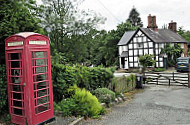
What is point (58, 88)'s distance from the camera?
23.0 feet

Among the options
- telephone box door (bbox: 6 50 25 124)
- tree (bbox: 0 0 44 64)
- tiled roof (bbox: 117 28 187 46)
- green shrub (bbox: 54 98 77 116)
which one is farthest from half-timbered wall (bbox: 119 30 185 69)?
telephone box door (bbox: 6 50 25 124)

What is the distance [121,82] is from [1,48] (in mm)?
7486

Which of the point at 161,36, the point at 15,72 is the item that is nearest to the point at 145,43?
the point at 161,36

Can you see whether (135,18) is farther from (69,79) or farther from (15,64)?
(15,64)

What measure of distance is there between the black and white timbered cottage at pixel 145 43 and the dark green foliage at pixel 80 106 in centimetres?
2402

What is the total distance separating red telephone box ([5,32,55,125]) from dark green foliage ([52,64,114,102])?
3.99 feet

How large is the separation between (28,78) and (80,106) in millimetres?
2351

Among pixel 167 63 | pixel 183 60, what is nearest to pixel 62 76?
pixel 183 60

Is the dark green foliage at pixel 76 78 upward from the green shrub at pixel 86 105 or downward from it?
upward

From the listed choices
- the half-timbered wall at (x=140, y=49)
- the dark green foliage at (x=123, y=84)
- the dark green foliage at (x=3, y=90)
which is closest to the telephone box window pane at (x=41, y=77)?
the dark green foliage at (x=3, y=90)

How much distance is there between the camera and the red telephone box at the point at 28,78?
4914 millimetres

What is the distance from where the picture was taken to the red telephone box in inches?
193

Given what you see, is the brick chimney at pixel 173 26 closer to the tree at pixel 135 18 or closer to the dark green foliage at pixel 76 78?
the tree at pixel 135 18

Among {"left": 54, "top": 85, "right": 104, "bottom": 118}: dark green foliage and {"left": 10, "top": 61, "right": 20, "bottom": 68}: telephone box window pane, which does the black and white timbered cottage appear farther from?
{"left": 10, "top": 61, "right": 20, "bottom": 68}: telephone box window pane
